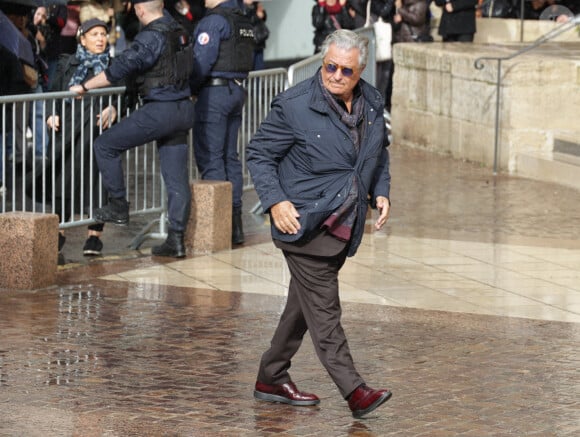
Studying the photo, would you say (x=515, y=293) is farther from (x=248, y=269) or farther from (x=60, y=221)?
(x=60, y=221)

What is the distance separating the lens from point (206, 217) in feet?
37.6

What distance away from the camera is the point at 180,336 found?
28.9 feet

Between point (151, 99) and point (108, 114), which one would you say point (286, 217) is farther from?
point (108, 114)

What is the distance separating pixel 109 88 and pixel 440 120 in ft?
23.1

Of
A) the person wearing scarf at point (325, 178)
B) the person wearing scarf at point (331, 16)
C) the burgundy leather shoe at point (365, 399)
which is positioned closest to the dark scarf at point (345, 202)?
the person wearing scarf at point (325, 178)

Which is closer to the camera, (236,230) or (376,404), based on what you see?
(376,404)

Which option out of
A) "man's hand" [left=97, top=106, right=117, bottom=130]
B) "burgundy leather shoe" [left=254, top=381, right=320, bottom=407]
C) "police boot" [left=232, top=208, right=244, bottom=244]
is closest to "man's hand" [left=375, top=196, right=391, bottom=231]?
"burgundy leather shoe" [left=254, top=381, right=320, bottom=407]

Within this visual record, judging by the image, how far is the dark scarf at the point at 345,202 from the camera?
7.00 m

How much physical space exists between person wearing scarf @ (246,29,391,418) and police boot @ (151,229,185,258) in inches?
163

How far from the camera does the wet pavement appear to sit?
7109 mm

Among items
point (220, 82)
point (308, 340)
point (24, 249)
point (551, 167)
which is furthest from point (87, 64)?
point (551, 167)

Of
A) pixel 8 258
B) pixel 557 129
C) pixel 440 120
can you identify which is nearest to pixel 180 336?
pixel 8 258

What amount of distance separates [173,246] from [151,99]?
1.12 meters

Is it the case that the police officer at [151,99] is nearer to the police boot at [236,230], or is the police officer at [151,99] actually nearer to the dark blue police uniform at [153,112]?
the dark blue police uniform at [153,112]
